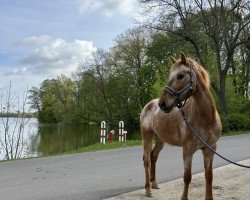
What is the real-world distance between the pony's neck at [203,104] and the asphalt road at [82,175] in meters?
2.50

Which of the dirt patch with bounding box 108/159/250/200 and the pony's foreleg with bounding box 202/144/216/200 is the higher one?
the pony's foreleg with bounding box 202/144/216/200

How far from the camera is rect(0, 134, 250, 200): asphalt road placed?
300 inches

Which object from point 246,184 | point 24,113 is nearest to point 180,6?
point 24,113

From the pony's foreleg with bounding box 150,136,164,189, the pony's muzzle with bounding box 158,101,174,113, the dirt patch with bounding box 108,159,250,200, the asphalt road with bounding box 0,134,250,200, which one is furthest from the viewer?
the pony's foreleg with bounding box 150,136,164,189

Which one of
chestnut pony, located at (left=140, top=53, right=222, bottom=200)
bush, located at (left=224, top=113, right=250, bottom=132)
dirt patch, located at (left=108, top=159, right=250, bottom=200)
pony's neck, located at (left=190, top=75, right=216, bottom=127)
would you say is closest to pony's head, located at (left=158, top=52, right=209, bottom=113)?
chestnut pony, located at (left=140, top=53, right=222, bottom=200)

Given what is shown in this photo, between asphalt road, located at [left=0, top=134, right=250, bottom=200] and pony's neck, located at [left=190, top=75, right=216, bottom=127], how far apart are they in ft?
8.20

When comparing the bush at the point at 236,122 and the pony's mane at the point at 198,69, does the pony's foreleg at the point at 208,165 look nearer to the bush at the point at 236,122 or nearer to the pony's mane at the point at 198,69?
the pony's mane at the point at 198,69

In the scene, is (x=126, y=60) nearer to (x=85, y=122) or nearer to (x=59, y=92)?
(x=85, y=122)

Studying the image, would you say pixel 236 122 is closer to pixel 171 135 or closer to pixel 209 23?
pixel 209 23

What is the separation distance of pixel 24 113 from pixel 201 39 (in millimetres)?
21514

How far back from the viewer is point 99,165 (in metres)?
11.3

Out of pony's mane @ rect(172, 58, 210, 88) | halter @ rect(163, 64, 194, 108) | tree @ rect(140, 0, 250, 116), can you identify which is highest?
tree @ rect(140, 0, 250, 116)

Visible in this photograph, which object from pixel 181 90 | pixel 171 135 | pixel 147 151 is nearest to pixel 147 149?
pixel 147 151

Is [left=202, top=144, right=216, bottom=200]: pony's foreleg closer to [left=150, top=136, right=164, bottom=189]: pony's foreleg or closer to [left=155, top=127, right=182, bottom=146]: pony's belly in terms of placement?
[left=155, top=127, right=182, bottom=146]: pony's belly
